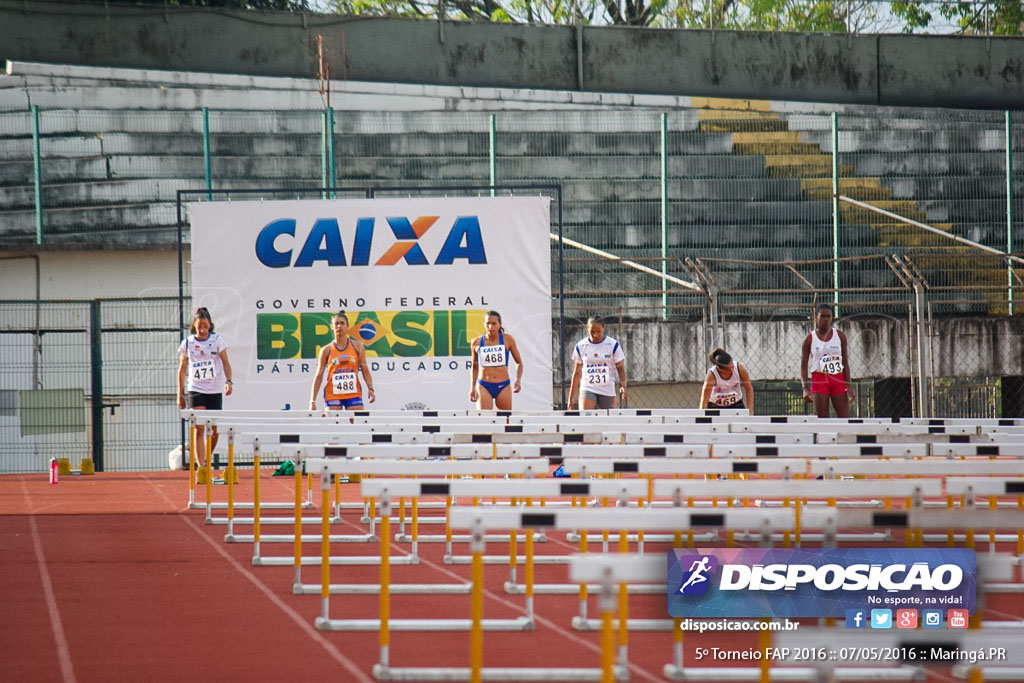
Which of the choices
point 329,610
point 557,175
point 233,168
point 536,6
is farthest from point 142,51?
point 329,610

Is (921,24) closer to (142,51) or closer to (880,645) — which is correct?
(142,51)

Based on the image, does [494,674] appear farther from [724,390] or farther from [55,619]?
[724,390]

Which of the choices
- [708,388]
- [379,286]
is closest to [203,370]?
[379,286]

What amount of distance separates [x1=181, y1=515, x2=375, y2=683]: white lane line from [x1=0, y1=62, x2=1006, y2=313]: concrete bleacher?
46.3 feet

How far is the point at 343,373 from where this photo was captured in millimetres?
15117

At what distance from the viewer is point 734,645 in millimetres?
6230

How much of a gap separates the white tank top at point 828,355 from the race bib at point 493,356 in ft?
11.9

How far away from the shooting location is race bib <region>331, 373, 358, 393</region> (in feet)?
49.6

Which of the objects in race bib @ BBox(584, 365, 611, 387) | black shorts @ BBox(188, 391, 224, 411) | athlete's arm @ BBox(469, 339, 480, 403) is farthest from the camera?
race bib @ BBox(584, 365, 611, 387)

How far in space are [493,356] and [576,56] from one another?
15006mm

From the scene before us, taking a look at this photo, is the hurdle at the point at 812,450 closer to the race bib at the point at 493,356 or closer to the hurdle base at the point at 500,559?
Answer: the hurdle base at the point at 500,559

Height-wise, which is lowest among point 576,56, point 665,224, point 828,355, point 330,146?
point 828,355

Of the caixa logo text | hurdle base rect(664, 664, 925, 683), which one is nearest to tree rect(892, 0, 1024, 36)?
the caixa logo text

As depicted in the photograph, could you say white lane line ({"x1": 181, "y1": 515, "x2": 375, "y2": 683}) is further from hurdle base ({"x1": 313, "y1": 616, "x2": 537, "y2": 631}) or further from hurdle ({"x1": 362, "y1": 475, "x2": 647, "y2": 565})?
hurdle ({"x1": 362, "y1": 475, "x2": 647, "y2": 565})
